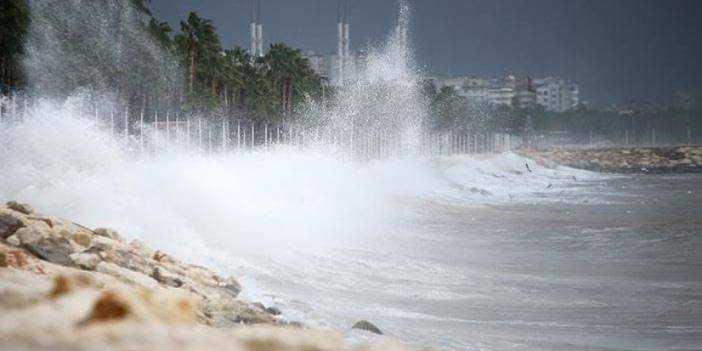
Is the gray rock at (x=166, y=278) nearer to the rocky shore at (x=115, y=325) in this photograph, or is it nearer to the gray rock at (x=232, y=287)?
the gray rock at (x=232, y=287)

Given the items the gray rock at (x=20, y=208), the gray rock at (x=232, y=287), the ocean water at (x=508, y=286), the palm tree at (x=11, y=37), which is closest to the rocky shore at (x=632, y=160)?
the palm tree at (x=11, y=37)

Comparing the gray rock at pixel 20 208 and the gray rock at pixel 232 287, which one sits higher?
the gray rock at pixel 20 208

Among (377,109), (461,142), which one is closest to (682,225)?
(377,109)

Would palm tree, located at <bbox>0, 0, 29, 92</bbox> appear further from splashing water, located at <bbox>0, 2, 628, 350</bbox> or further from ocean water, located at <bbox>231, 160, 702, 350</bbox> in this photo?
ocean water, located at <bbox>231, 160, 702, 350</bbox>

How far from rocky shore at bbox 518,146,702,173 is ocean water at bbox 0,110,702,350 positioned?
78.2 metres

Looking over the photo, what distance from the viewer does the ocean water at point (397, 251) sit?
1105 centimetres

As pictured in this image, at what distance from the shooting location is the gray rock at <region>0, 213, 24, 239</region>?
10328mm

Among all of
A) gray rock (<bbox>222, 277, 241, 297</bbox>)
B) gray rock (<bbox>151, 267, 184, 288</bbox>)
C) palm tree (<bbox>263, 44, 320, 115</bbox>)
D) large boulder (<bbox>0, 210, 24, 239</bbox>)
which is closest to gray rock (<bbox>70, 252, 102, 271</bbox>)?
gray rock (<bbox>151, 267, 184, 288</bbox>)

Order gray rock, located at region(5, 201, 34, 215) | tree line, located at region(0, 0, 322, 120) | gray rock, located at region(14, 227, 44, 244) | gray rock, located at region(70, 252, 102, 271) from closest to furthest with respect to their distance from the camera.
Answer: gray rock, located at region(70, 252, 102, 271) < gray rock, located at region(14, 227, 44, 244) < gray rock, located at region(5, 201, 34, 215) < tree line, located at region(0, 0, 322, 120)

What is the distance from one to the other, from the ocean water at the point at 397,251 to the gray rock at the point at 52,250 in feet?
7.64

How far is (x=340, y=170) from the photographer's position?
162 feet

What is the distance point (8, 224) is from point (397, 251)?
9169 millimetres

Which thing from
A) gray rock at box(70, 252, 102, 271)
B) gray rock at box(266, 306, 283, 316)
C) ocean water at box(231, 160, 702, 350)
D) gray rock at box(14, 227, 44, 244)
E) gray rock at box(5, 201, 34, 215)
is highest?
gray rock at box(5, 201, 34, 215)

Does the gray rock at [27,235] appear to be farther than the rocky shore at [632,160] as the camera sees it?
No
